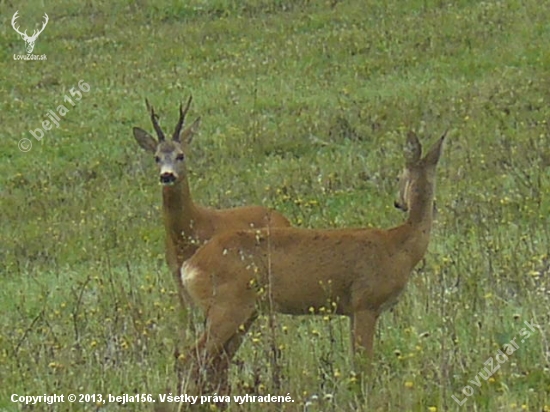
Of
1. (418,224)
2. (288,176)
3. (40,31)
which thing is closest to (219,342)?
(418,224)

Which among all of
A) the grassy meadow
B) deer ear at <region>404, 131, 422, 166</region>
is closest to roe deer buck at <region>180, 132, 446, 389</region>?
the grassy meadow

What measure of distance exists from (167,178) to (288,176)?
19.7 feet

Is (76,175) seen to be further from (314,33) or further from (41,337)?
(41,337)

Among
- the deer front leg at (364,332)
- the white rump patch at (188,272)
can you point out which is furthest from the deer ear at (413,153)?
the white rump patch at (188,272)

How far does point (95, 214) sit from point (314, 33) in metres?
9.84

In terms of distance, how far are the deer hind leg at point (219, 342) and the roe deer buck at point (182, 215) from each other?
207 cm

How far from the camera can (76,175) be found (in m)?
17.2

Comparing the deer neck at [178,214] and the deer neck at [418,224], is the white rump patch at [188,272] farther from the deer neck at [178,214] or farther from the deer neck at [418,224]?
the deer neck at [178,214]

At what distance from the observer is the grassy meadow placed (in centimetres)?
645

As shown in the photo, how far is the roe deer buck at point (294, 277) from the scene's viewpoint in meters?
6.54

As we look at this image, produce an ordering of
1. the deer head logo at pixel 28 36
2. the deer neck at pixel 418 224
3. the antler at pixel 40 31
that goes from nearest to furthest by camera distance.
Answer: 1. the deer neck at pixel 418 224
2. the deer head logo at pixel 28 36
3. the antler at pixel 40 31

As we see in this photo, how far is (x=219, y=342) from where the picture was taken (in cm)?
648

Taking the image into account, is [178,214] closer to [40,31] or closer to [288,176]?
[288,176]

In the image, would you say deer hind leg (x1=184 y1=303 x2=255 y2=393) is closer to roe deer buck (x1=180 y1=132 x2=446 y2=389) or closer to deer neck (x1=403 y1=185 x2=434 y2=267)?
roe deer buck (x1=180 y1=132 x2=446 y2=389)
